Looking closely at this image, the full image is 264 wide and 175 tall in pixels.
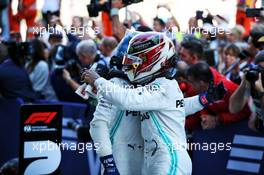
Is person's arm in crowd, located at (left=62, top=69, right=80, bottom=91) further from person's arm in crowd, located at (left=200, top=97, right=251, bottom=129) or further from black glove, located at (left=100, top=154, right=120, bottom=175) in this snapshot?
black glove, located at (left=100, top=154, right=120, bottom=175)

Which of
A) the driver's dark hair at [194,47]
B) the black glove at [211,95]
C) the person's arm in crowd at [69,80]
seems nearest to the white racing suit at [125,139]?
the black glove at [211,95]

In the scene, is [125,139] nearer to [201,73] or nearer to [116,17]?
[201,73]

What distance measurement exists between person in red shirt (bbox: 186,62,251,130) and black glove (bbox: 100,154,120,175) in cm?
220

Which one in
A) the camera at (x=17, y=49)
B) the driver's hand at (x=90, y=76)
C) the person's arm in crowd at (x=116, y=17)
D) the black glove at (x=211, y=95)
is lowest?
the camera at (x=17, y=49)

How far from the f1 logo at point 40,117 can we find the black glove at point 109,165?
4.95 ft

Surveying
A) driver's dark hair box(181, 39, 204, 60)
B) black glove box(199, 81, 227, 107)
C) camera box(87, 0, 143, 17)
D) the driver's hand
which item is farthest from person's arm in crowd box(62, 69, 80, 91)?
the driver's hand

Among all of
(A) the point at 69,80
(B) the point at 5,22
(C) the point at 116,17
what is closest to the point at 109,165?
(C) the point at 116,17

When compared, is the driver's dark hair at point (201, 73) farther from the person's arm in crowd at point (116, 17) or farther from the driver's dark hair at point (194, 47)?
the person's arm in crowd at point (116, 17)

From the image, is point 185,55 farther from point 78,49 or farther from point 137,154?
point 137,154

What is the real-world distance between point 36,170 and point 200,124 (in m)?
2.02

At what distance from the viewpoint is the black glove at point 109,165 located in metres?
4.99

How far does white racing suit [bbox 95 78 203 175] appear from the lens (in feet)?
16.2

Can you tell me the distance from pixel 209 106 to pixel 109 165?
2393 millimetres

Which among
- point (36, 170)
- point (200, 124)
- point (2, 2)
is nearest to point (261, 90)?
point (200, 124)
